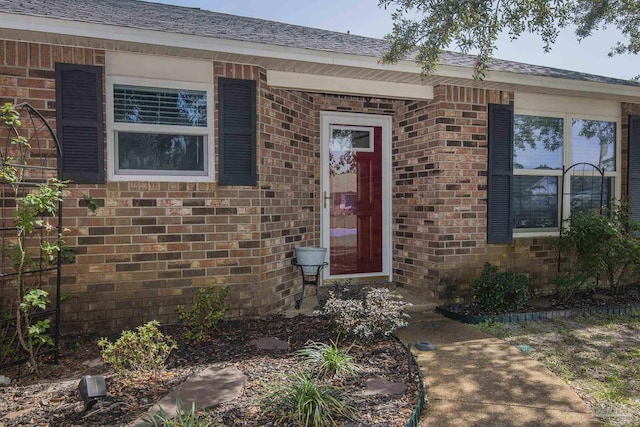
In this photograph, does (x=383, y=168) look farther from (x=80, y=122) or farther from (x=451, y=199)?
(x=80, y=122)

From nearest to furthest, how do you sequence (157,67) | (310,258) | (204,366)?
(204,366) < (157,67) < (310,258)

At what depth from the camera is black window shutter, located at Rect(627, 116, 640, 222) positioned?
20.6 ft

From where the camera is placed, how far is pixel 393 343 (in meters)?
3.86

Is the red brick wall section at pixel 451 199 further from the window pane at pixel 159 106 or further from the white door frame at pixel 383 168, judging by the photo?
the window pane at pixel 159 106

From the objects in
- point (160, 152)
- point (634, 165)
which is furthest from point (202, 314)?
point (634, 165)

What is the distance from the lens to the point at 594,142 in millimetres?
6242

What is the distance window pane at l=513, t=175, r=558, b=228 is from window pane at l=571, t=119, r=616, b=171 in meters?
0.61

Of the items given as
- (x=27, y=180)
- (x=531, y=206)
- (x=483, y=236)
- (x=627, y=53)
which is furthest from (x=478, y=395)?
(x=627, y=53)

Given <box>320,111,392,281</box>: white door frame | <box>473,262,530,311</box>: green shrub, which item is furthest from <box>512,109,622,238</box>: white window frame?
<box>320,111,392,281</box>: white door frame

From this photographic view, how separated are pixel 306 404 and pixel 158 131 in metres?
3.16

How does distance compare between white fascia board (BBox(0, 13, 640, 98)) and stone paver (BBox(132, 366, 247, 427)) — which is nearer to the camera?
stone paver (BBox(132, 366, 247, 427))

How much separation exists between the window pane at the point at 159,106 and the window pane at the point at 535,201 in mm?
4217

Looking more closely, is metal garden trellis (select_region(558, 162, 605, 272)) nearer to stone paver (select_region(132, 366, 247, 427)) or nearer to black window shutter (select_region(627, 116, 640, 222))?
black window shutter (select_region(627, 116, 640, 222))

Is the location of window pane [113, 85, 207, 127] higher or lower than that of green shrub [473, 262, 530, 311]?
higher
